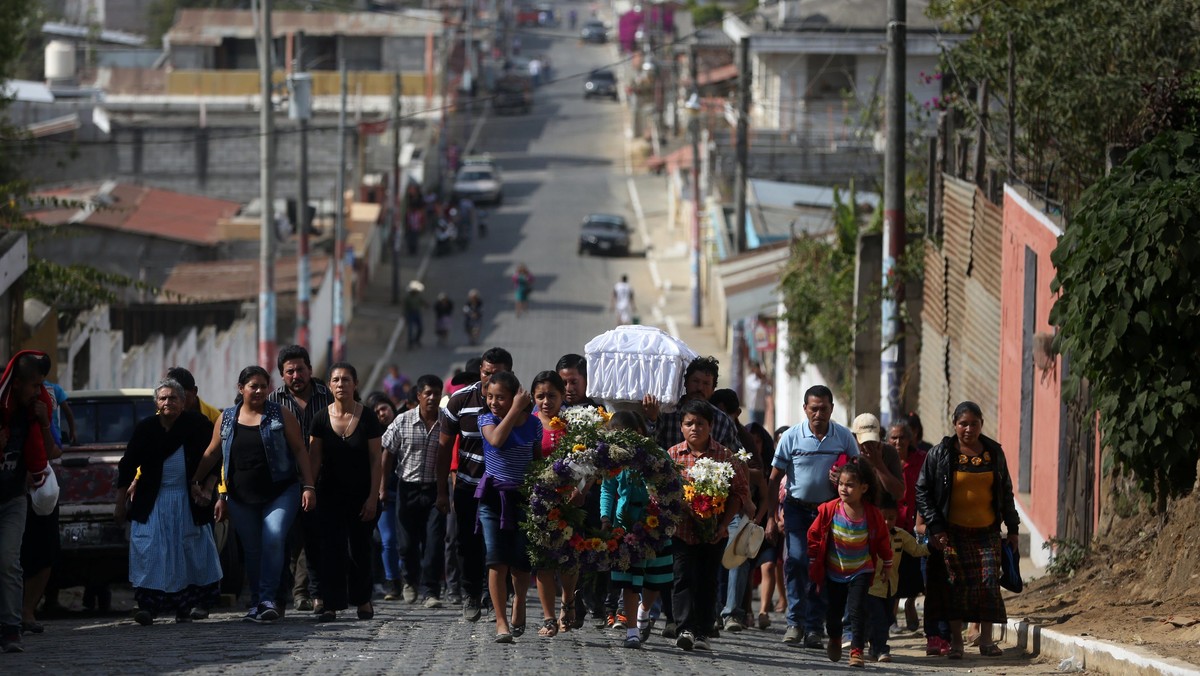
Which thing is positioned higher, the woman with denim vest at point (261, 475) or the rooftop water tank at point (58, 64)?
the rooftop water tank at point (58, 64)

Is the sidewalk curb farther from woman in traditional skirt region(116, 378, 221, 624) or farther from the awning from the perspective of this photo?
the awning

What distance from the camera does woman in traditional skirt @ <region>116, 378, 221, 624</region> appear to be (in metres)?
11.0

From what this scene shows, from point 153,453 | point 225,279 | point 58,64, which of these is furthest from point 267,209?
point 58,64

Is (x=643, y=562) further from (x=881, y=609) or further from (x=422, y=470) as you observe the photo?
(x=422, y=470)

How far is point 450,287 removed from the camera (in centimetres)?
5194

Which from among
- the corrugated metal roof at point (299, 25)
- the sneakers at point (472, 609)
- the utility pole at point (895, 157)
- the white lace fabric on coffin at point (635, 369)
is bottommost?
the sneakers at point (472, 609)

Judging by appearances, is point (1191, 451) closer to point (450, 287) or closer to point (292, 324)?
point (292, 324)

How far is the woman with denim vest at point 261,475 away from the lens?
430 inches

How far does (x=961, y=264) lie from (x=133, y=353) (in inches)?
467

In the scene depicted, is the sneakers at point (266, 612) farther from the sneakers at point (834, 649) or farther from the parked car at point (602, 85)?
the parked car at point (602, 85)

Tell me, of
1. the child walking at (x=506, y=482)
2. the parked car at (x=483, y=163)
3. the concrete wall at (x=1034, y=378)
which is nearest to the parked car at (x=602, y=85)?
the parked car at (x=483, y=163)

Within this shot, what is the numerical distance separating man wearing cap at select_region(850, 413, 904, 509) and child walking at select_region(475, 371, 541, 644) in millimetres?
2253

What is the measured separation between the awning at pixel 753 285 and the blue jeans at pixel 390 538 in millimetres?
16418

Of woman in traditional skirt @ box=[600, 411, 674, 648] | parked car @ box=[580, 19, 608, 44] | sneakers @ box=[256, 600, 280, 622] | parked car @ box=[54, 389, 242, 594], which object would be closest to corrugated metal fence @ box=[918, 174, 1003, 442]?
woman in traditional skirt @ box=[600, 411, 674, 648]
